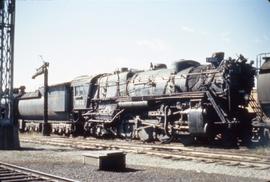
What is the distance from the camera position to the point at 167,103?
16.5 m

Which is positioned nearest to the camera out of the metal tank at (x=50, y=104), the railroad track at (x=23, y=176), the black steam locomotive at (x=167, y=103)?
the railroad track at (x=23, y=176)

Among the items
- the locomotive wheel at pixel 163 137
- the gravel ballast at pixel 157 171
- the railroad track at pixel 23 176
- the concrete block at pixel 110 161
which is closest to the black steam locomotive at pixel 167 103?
the locomotive wheel at pixel 163 137

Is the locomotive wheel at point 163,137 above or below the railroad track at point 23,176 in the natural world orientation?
above

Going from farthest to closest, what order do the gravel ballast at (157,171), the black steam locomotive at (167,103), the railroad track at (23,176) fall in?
1. the black steam locomotive at (167,103)
2. the gravel ballast at (157,171)
3. the railroad track at (23,176)

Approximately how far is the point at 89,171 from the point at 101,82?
1262 cm

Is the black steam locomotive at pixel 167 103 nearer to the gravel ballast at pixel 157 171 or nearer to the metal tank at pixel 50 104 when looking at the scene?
the metal tank at pixel 50 104

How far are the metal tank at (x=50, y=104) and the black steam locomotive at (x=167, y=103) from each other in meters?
0.09

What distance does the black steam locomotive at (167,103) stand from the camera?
14.4 metres

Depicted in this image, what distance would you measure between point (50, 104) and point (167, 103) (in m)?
12.1

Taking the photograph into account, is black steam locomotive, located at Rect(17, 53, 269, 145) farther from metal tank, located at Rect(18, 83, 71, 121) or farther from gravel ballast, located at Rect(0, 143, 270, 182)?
gravel ballast, located at Rect(0, 143, 270, 182)

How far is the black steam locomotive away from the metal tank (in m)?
0.09

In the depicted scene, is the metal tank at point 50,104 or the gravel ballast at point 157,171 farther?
the metal tank at point 50,104

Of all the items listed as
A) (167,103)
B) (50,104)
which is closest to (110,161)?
(167,103)

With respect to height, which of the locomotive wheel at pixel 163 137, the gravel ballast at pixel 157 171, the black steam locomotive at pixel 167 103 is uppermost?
the black steam locomotive at pixel 167 103
